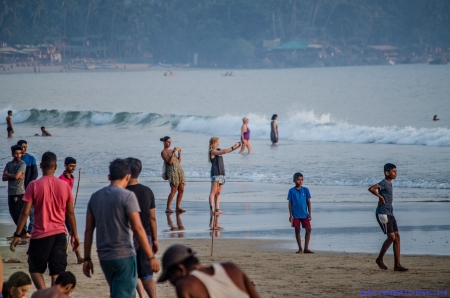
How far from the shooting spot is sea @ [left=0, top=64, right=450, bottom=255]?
44.3ft

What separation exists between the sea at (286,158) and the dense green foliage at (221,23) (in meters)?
98.5

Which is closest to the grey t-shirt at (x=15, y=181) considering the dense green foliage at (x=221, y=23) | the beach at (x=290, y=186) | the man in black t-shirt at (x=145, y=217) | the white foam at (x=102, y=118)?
the beach at (x=290, y=186)

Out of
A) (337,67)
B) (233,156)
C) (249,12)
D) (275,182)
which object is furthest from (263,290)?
(249,12)

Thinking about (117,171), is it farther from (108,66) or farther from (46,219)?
(108,66)

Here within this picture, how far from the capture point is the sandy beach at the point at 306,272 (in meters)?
8.73

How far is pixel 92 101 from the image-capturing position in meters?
82.0

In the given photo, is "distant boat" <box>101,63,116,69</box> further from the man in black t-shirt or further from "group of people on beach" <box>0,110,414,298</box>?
the man in black t-shirt

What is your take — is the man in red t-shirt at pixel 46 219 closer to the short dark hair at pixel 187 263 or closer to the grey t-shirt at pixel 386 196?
the short dark hair at pixel 187 263

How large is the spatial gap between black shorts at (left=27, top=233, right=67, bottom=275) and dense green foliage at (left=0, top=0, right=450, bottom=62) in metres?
165

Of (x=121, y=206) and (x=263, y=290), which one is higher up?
(x=121, y=206)

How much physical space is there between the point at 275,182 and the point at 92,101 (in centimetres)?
6297

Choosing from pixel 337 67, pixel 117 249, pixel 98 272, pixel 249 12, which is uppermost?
pixel 249 12

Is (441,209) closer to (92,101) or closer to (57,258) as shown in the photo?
(57,258)

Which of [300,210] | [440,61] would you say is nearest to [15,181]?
[300,210]
